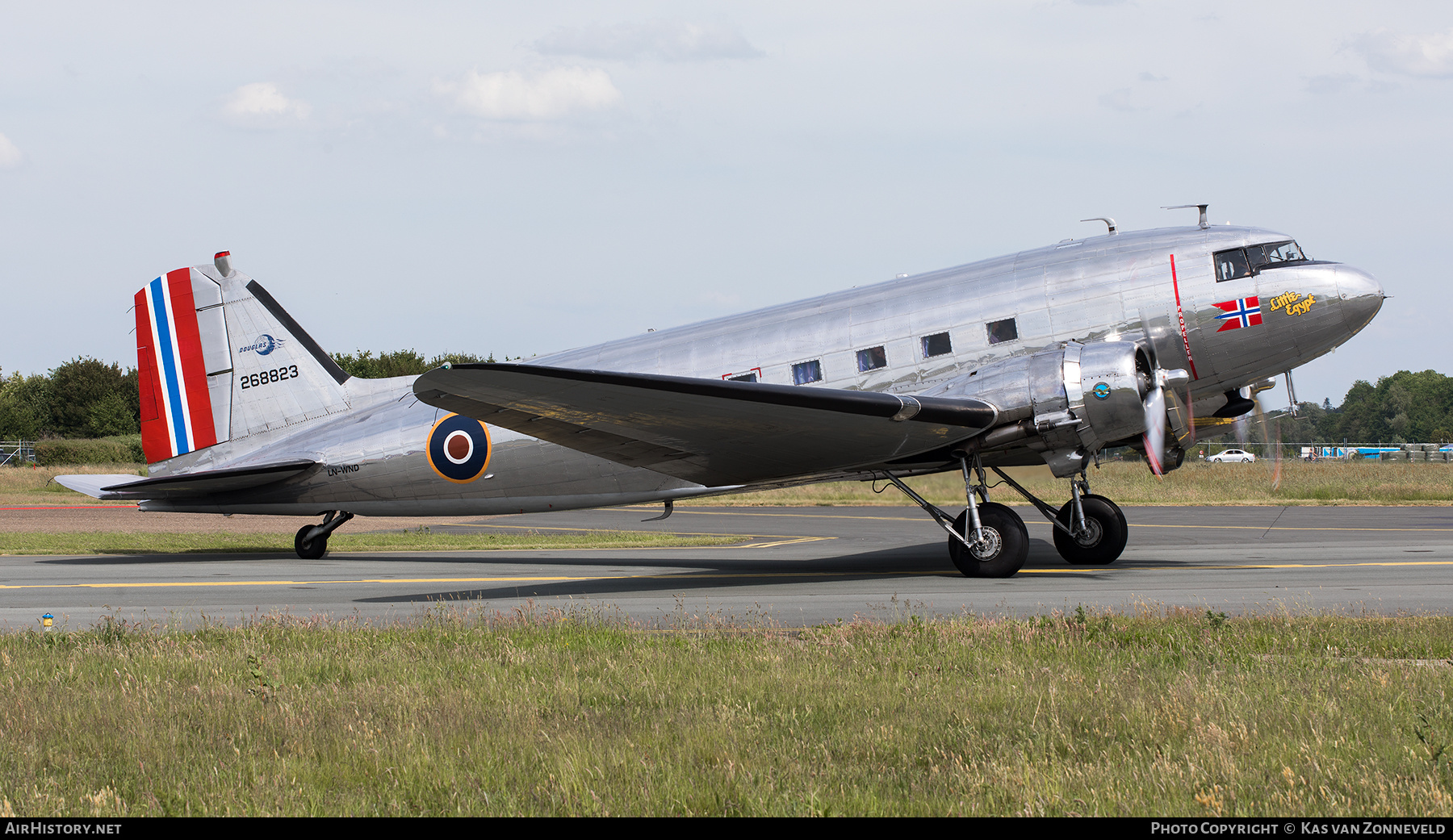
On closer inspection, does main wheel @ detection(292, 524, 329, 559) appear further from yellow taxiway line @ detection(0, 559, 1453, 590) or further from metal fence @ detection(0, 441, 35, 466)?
metal fence @ detection(0, 441, 35, 466)

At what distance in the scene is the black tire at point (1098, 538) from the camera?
17.1 m

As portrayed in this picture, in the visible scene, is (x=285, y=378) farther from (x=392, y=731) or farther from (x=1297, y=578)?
(x=1297, y=578)

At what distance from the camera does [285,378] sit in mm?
20438

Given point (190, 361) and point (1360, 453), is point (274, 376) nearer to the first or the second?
point (190, 361)

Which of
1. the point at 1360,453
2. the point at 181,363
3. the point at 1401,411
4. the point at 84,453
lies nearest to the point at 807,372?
the point at 181,363

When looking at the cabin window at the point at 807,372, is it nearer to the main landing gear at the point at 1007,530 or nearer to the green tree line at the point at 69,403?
the main landing gear at the point at 1007,530

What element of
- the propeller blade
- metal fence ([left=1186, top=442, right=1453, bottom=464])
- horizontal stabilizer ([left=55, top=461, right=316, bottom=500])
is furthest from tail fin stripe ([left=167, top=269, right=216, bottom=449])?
metal fence ([left=1186, top=442, right=1453, bottom=464])

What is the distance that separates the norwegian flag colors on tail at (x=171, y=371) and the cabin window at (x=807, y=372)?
37.9ft

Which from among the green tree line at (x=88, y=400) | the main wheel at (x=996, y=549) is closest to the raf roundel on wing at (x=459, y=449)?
the main wheel at (x=996, y=549)

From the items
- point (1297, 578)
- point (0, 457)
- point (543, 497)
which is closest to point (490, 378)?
point (543, 497)

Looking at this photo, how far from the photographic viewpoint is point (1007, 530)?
15.3m

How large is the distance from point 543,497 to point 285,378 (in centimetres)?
635

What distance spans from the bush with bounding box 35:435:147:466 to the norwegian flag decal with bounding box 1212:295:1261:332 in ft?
241

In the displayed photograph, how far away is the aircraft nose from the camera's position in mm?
15258
